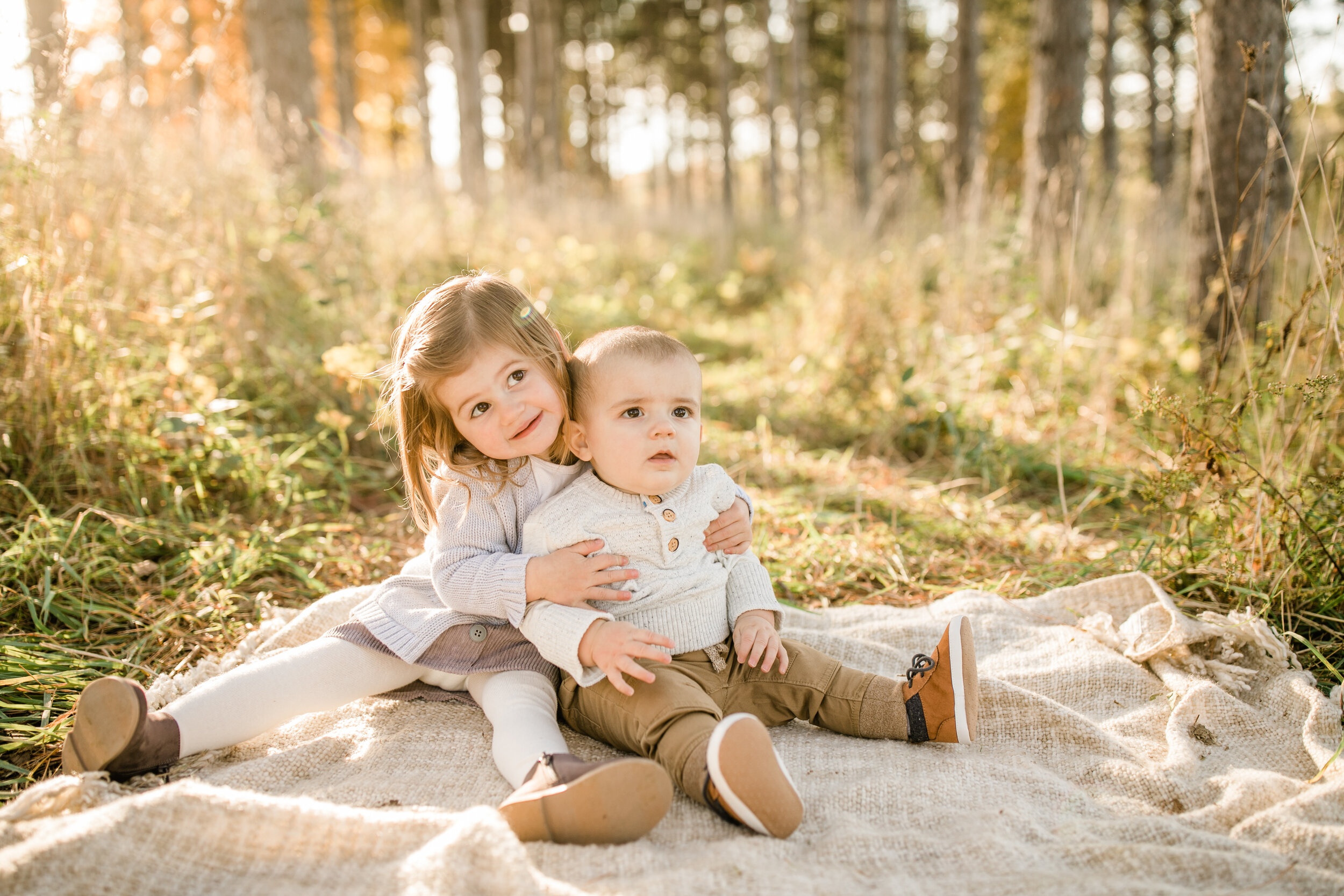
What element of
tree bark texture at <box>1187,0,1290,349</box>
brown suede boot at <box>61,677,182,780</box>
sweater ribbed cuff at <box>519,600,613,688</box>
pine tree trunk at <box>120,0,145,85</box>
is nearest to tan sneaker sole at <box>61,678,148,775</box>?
brown suede boot at <box>61,677,182,780</box>

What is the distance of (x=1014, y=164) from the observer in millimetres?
14070

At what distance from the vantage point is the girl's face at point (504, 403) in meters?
1.57

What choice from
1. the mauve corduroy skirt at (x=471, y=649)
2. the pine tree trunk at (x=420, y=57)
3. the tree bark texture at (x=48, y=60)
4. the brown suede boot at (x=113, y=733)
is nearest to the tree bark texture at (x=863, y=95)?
the pine tree trunk at (x=420, y=57)

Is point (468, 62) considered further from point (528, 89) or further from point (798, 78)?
point (798, 78)

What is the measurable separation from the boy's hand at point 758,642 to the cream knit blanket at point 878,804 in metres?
0.19

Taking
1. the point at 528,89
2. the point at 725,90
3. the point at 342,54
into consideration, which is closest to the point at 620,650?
the point at 528,89

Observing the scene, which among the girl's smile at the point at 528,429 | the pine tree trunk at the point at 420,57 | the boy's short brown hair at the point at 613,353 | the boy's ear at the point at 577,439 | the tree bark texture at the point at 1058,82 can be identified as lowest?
the boy's ear at the point at 577,439

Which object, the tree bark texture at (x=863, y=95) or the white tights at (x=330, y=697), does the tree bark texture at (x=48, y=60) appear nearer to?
the white tights at (x=330, y=697)

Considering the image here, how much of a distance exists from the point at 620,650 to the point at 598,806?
10.3 inches

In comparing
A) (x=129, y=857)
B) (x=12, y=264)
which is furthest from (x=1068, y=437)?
(x=12, y=264)

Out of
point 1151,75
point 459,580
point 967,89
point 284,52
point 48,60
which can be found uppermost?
point 1151,75

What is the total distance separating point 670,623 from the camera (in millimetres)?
1613

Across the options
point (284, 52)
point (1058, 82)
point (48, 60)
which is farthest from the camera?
point (284, 52)

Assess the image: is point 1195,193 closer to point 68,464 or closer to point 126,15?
point 68,464
